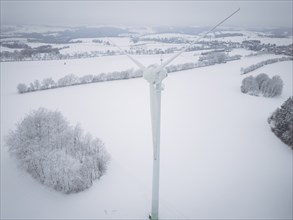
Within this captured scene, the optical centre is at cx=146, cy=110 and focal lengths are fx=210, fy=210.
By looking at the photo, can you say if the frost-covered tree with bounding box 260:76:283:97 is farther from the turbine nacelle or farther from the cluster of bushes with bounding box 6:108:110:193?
the turbine nacelle

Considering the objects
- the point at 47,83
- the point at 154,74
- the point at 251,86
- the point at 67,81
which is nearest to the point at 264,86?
the point at 251,86

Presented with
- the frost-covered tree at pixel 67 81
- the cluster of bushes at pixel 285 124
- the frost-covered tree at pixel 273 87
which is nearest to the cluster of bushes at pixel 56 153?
the cluster of bushes at pixel 285 124

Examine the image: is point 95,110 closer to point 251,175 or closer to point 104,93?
point 104,93

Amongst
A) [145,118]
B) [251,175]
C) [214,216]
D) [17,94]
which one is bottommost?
[214,216]

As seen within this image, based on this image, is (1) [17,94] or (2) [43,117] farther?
(1) [17,94]

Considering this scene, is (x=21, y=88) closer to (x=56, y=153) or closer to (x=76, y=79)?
(x=76, y=79)

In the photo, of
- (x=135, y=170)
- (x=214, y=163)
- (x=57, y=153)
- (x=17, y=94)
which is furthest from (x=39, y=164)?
(x=17, y=94)
